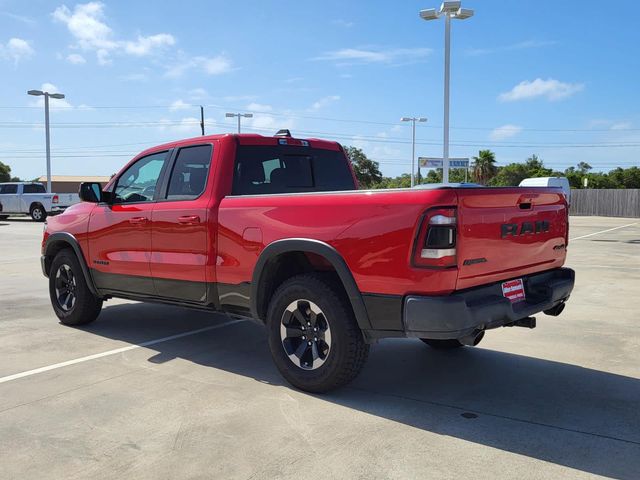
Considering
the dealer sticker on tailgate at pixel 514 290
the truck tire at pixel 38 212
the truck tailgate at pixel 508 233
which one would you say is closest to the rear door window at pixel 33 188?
the truck tire at pixel 38 212

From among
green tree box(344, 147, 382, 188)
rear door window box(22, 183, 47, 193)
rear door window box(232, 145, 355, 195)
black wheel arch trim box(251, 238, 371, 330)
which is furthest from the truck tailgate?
green tree box(344, 147, 382, 188)

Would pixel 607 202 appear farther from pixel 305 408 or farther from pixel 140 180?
pixel 305 408

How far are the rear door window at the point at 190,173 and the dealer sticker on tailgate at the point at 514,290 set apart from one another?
2.58m

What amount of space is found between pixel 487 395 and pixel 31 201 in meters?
29.7

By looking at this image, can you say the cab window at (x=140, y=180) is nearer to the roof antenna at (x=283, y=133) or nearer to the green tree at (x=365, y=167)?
the roof antenna at (x=283, y=133)

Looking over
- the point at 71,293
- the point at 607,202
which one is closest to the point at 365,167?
the point at 607,202

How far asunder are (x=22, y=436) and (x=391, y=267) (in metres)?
2.48

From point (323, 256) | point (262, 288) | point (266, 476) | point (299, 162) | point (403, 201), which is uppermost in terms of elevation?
point (299, 162)

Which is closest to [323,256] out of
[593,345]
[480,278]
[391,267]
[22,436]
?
[391,267]

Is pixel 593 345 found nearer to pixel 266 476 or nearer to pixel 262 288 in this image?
pixel 262 288

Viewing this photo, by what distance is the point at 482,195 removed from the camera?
3750 millimetres

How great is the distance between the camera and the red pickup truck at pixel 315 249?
11.9ft

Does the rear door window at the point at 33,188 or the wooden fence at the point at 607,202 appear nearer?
the rear door window at the point at 33,188

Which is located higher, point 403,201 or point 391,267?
point 403,201
